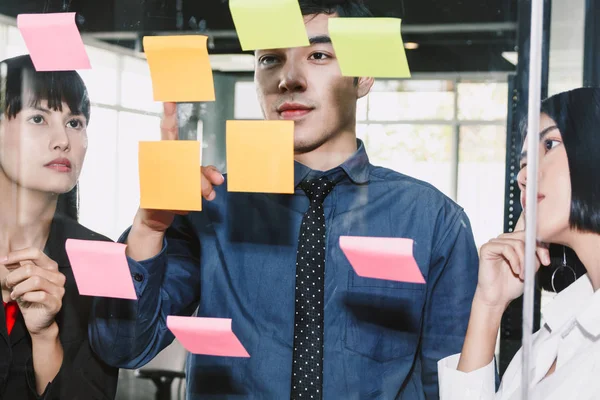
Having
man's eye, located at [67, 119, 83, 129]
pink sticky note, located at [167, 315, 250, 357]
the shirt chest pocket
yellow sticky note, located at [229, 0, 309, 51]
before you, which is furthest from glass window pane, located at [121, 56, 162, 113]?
the shirt chest pocket

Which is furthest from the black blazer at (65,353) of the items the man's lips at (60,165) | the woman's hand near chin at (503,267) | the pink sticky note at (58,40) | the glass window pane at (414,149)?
the woman's hand near chin at (503,267)

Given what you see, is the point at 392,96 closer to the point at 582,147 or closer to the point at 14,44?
the point at 582,147

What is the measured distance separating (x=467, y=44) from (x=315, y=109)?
0.30m

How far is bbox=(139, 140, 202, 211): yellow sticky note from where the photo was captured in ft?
4.22

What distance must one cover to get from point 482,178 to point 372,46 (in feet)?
1.02

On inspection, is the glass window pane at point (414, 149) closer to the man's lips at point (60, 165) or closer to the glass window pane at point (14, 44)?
the man's lips at point (60, 165)

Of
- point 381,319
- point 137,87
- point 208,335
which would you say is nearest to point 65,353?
point 208,335

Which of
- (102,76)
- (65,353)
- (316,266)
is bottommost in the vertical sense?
(65,353)

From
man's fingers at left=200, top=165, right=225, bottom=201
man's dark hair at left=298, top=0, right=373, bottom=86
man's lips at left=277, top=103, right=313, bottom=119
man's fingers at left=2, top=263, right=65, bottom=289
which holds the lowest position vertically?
man's fingers at left=2, top=263, right=65, bottom=289

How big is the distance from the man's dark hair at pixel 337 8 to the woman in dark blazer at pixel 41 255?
0.55m

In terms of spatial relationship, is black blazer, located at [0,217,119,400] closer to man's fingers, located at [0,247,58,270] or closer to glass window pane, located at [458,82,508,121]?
man's fingers, located at [0,247,58,270]

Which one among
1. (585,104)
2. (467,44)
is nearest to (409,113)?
(467,44)

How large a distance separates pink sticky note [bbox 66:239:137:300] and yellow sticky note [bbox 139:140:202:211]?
12 centimetres

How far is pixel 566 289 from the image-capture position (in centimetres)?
115
